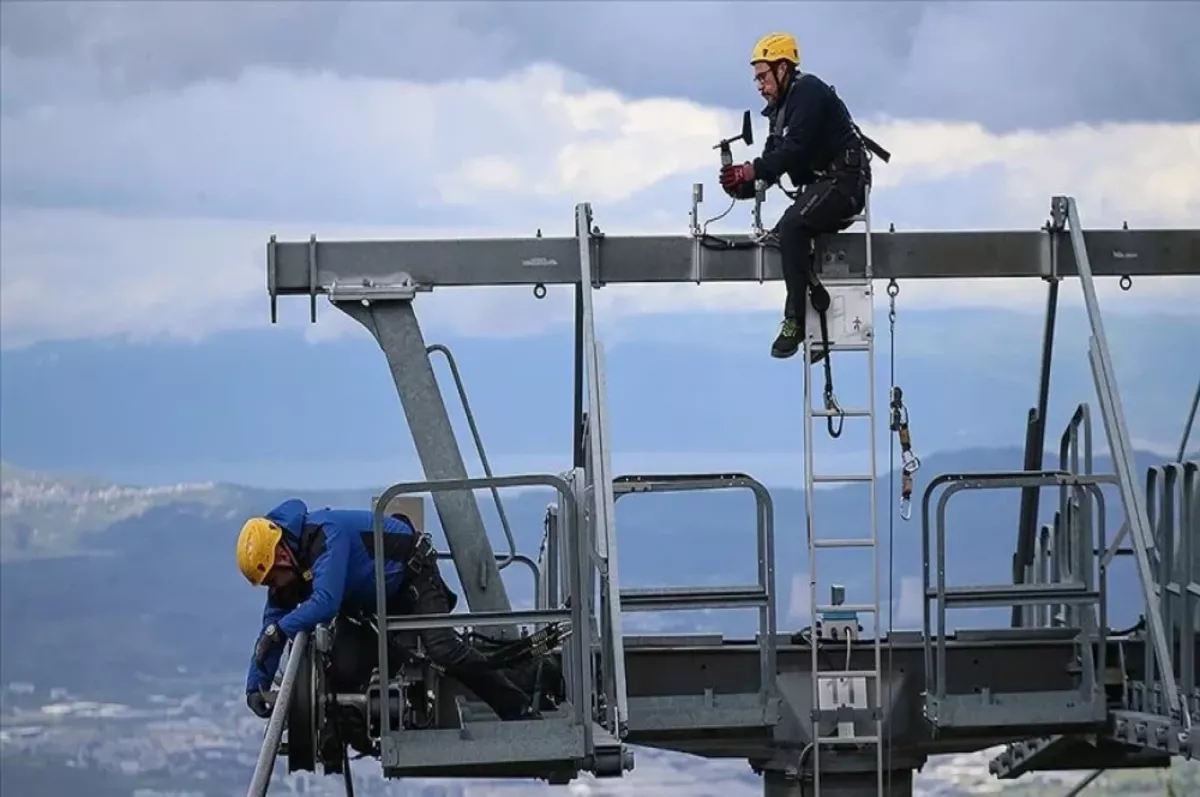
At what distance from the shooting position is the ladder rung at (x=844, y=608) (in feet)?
38.9

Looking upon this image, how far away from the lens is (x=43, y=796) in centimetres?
4256

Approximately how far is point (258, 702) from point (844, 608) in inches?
124

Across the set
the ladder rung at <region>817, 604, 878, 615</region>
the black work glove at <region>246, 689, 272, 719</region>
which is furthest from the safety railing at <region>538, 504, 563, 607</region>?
the black work glove at <region>246, 689, 272, 719</region>

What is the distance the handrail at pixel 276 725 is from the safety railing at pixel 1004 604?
3.11 metres

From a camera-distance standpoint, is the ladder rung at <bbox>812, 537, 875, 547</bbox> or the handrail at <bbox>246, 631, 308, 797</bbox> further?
the ladder rung at <bbox>812, 537, 875, 547</bbox>

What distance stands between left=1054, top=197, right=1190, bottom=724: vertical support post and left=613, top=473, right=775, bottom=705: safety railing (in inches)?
67.8

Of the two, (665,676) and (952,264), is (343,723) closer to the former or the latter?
(665,676)

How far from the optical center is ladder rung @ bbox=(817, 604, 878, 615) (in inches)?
467

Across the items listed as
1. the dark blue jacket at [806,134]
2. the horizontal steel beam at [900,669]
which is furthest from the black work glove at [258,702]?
the dark blue jacket at [806,134]

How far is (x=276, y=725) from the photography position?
10258mm

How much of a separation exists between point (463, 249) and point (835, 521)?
2.45 m

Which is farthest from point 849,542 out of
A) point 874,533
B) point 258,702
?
point 258,702

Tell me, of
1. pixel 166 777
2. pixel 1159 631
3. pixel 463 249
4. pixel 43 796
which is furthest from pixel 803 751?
pixel 43 796

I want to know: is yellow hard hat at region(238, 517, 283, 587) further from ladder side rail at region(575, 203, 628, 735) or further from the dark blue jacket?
the dark blue jacket
